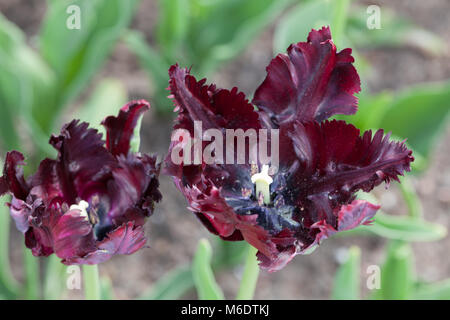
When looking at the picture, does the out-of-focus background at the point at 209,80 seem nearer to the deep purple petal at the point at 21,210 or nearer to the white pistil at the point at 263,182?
the white pistil at the point at 263,182

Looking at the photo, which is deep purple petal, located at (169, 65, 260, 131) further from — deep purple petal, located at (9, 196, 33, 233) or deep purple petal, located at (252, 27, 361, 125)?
deep purple petal, located at (9, 196, 33, 233)

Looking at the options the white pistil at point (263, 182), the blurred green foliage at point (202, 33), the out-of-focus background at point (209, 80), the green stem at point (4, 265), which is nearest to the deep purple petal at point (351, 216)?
the white pistil at point (263, 182)

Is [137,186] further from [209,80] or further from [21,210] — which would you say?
[209,80]

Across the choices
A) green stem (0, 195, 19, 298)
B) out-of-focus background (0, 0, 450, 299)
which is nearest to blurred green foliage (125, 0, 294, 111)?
out-of-focus background (0, 0, 450, 299)

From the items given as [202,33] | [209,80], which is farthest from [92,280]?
[209,80]

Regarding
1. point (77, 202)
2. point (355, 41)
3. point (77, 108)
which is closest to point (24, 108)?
point (77, 108)

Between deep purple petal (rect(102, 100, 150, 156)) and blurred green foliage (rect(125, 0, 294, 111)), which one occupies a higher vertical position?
blurred green foliage (rect(125, 0, 294, 111))
